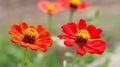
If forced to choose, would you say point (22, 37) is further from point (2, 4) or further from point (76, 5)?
point (2, 4)

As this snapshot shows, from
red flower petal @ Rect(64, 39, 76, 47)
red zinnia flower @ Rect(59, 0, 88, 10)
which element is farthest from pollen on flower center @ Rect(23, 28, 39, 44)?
red zinnia flower @ Rect(59, 0, 88, 10)

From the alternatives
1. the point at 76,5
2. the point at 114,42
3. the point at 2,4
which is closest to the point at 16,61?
the point at 76,5

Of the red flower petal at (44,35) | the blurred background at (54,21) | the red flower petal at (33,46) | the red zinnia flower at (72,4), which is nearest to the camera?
the red flower petal at (33,46)

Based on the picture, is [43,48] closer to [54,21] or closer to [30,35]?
[30,35]

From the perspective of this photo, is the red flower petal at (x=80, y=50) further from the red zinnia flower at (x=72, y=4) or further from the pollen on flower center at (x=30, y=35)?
the red zinnia flower at (x=72, y=4)

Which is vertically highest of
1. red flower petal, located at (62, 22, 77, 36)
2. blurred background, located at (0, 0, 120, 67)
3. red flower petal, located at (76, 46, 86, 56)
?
red flower petal, located at (62, 22, 77, 36)

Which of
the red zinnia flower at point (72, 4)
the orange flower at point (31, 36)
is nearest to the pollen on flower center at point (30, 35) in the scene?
the orange flower at point (31, 36)

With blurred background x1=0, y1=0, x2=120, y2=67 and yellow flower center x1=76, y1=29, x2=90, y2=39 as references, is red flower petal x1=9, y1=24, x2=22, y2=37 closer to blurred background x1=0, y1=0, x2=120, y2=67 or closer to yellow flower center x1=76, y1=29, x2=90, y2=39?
yellow flower center x1=76, y1=29, x2=90, y2=39
